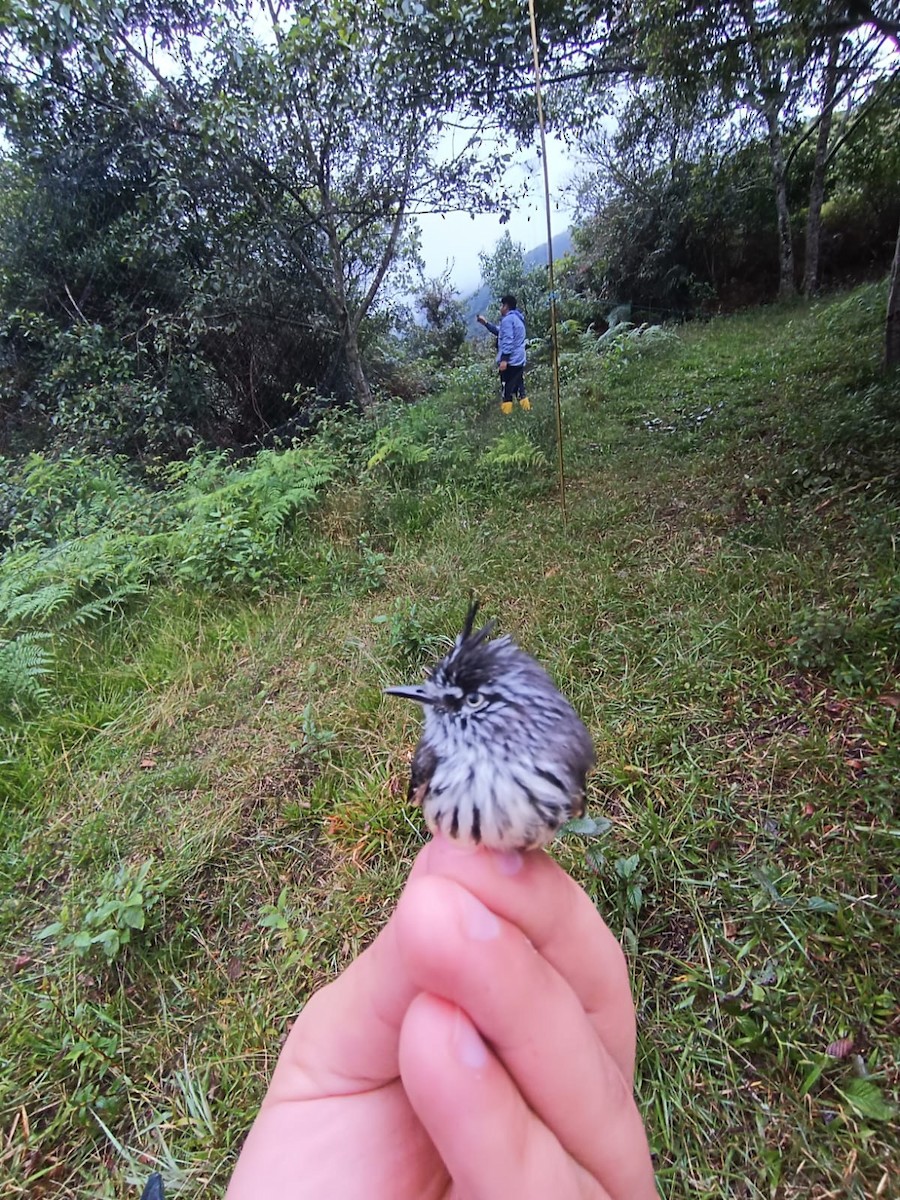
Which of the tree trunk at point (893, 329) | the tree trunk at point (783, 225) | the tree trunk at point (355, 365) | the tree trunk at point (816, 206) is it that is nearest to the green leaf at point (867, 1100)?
the tree trunk at point (893, 329)

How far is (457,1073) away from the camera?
1022 millimetres

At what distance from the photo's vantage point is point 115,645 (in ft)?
13.4

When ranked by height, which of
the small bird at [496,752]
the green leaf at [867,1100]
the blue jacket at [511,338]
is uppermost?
the blue jacket at [511,338]

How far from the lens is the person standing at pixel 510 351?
8.99m

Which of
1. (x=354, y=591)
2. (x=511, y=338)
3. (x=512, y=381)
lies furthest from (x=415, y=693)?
(x=512, y=381)

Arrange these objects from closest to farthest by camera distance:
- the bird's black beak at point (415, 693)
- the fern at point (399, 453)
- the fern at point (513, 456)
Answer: the bird's black beak at point (415, 693), the fern at point (513, 456), the fern at point (399, 453)

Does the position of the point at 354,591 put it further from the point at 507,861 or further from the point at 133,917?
the point at 507,861

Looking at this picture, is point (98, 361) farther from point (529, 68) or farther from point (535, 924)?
point (535, 924)

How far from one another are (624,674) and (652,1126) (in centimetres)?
178

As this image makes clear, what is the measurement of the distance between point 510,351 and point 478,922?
935 cm

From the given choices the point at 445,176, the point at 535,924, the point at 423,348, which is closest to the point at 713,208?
the point at 423,348

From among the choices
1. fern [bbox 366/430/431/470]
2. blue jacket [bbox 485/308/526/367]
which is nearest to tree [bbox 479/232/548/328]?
blue jacket [bbox 485/308/526/367]

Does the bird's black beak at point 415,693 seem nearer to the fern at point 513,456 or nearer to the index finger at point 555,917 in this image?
the index finger at point 555,917

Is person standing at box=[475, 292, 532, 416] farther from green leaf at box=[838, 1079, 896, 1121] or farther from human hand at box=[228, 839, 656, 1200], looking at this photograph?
human hand at box=[228, 839, 656, 1200]
